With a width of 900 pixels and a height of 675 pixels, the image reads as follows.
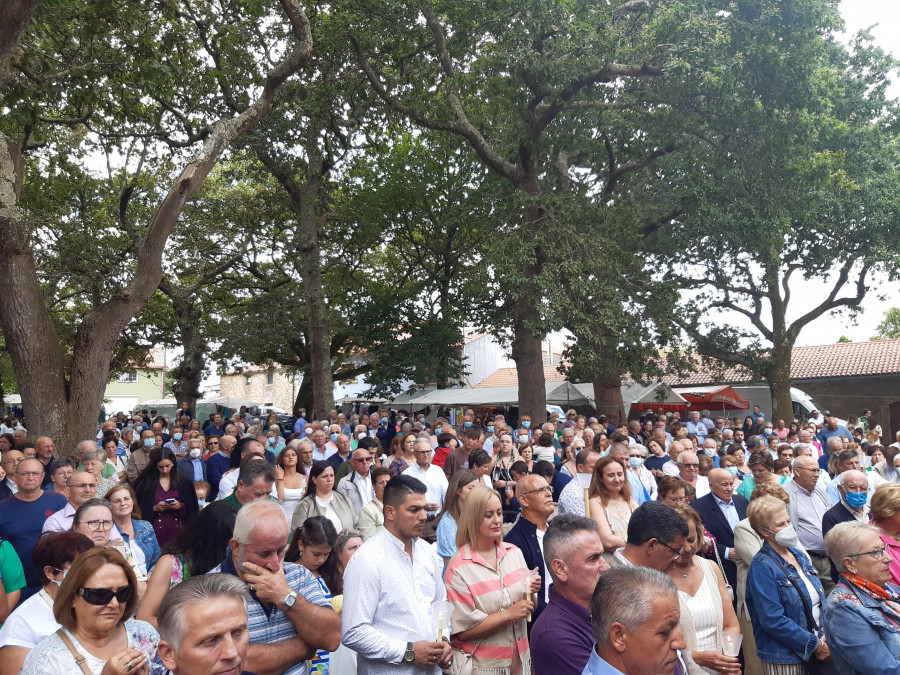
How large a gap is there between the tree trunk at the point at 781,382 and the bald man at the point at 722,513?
2030cm

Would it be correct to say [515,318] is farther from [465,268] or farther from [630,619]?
[630,619]

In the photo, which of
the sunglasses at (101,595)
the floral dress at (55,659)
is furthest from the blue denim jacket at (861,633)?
the sunglasses at (101,595)

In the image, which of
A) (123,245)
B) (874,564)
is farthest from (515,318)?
(874,564)

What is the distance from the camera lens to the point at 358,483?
7.21 m

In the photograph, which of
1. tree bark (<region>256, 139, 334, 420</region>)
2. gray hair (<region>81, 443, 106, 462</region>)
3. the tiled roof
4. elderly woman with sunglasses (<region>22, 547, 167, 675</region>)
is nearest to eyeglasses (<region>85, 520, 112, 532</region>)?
elderly woman with sunglasses (<region>22, 547, 167, 675</region>)

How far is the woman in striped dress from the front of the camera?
11.5 ft

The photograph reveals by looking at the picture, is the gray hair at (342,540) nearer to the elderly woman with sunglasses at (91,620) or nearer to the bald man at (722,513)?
the elderly woman with sunglasses at (91,620)

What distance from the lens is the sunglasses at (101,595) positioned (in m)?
2.79

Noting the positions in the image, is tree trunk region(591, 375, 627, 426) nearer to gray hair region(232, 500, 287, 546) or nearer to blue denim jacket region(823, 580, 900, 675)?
blue denim jacket region(823, 580, 900, 675)

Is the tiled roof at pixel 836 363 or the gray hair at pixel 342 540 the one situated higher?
the tiled roof at pixel 836 363

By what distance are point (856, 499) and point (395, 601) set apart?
417cm

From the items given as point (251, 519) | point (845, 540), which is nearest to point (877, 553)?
point (845, 540)

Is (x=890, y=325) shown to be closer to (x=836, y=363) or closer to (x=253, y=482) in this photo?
(x=836, y=363)

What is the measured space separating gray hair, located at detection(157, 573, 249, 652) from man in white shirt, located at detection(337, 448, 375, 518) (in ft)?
14.6
